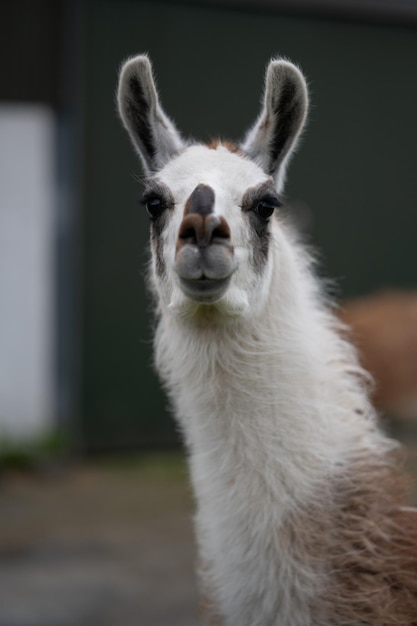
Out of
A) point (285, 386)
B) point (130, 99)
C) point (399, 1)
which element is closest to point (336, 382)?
point (285, 386)

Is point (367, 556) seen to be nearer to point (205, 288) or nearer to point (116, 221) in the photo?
point (205, 288)

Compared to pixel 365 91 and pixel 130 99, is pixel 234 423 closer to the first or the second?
pixel 130 99

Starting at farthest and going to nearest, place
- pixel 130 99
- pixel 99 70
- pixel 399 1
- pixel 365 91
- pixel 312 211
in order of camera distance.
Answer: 1. pixel 312 211
2. pixel 99 70
3. pixel 365 91
4. pixel 399 1
5. pixel 130 99

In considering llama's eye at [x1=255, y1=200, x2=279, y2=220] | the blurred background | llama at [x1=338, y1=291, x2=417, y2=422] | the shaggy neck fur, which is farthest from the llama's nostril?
the blurred background

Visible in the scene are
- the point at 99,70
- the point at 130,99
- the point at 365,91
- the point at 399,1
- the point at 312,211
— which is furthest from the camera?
the point at 312,211

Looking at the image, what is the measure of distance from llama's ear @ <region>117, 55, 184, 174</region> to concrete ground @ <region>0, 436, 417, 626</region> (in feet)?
10.3

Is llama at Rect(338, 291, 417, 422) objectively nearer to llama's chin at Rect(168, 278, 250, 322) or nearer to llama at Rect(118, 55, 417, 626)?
llama at Rect(118, 55, 417, 626)

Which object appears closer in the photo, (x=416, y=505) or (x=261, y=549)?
(x=261, y=549)

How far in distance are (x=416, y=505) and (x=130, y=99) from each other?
1645mm

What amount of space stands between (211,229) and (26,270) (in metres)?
6.43

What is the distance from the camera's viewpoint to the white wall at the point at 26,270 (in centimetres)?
865

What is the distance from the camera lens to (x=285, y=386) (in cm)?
300

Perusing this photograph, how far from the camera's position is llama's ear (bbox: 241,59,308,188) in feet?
9.59

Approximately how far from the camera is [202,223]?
2602 mm
